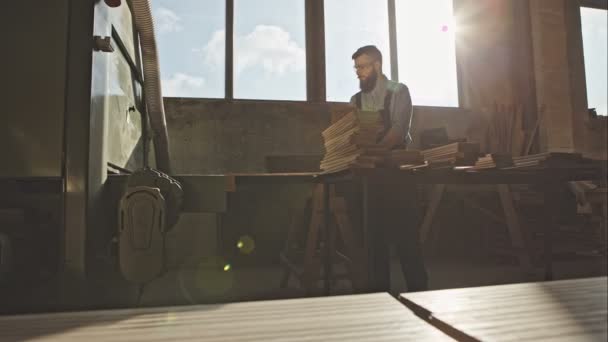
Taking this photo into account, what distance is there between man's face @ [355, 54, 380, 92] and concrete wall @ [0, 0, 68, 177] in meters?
2.15

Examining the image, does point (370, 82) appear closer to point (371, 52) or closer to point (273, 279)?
point (371, 52)

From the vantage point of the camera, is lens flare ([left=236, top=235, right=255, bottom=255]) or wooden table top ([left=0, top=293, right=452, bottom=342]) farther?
lens flare ([left=236, top=235, right=255, bottom=255])

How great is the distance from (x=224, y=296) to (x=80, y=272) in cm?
134

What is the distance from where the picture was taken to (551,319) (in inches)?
26.4

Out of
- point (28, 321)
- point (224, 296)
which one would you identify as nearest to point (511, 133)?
point (224, 296)

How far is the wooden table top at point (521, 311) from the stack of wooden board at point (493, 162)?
162 cm

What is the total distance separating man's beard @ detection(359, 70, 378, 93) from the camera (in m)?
3.24

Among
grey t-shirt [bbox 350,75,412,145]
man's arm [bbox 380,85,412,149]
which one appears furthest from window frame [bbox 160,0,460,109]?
man's arm [bbox 380,85,412,149]

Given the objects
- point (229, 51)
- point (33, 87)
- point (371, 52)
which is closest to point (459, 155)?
point (371, 52)

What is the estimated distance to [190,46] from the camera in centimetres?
549

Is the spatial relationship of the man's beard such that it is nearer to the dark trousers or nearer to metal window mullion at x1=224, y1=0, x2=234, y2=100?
the dark trousers

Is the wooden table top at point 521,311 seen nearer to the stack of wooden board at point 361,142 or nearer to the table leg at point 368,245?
the table leg at point 368,245

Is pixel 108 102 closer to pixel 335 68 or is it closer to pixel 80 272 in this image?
pixel 80 272

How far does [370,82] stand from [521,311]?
2739 millimetres
